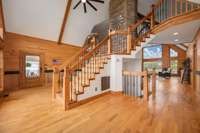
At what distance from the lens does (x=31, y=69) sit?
20.9 ft

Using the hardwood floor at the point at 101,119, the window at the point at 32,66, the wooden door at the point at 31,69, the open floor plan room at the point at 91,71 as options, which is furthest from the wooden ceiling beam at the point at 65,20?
the hardwood floor at the point at 101,119

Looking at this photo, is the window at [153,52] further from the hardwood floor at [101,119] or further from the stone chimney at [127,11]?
the hardwood floor at [101,119]

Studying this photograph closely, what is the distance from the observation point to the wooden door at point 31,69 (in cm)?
599

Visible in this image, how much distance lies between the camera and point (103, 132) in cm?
210

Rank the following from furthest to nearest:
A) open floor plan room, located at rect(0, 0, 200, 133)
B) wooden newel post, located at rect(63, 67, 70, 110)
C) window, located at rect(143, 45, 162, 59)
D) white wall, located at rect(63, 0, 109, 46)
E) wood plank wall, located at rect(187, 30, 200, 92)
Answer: window, located at rect(143, 45, 162, 59) → white wall, located at rect(63, 0, 109, 46) → wood plank wall, located at rect(187, 30, 200, 92) → wooden newel post, located at rect(63, 67, 70, 110) → open floor plan room, located at rect(0, 0, 200, 133)

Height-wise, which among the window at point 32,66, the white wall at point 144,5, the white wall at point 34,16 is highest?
the white wall at point 144,5

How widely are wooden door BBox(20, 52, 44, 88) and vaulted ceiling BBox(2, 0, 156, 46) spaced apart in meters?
1.07

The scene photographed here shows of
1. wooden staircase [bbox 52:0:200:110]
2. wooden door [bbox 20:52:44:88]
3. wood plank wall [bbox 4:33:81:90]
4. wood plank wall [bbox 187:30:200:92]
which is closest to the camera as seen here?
wooden staircase [bbox 52:0:200:110]

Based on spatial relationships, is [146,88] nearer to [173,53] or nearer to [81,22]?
[81,22]

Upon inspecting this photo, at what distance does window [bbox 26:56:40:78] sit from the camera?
245 inches

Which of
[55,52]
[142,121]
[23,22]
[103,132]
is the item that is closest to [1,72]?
[23,22]

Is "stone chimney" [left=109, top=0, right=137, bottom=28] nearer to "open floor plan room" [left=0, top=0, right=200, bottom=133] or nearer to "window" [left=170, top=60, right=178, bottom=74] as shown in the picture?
"open floor plan room" [left=0, top=0, right=200, bottom=133]

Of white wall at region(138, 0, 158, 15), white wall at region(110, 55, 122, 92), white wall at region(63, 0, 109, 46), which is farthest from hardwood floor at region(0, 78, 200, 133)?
white wall at region(138, 0, 158, 15)

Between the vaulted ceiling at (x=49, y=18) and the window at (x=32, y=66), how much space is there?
1171mm
